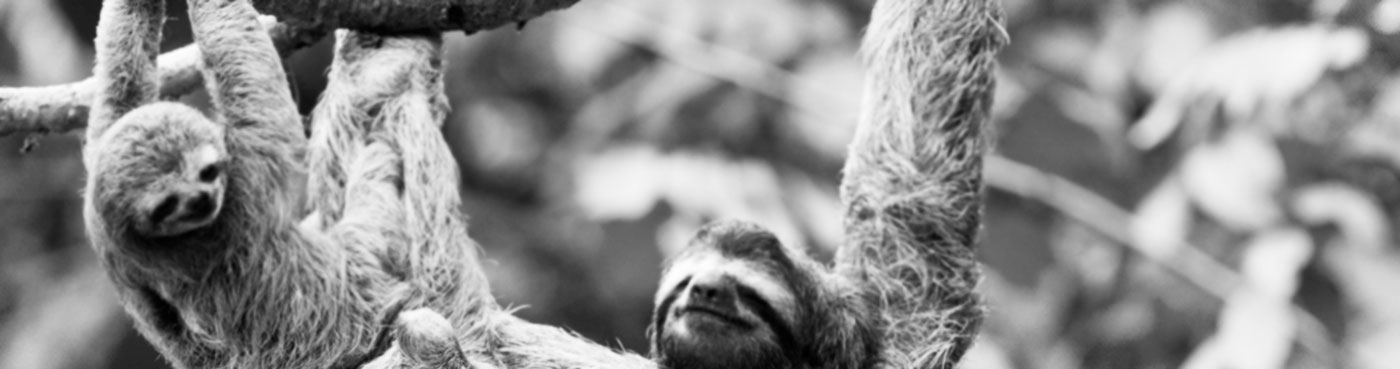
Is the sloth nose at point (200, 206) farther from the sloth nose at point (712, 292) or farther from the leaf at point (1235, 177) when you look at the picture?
the leaf at point (1235, 177)

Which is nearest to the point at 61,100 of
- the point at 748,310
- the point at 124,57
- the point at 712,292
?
the point at 124,57

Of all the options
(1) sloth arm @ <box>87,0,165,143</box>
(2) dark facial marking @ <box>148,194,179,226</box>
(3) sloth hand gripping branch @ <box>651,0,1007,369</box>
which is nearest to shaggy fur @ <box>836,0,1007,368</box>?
(3) sloth hand gripping branch @ <box>651,0,1007,369</box>

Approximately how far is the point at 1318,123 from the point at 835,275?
8288 millimetres

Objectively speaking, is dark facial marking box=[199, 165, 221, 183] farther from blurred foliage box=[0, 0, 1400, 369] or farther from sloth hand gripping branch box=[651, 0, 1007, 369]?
blurred foliage box=[0, 0, 1400, 369]

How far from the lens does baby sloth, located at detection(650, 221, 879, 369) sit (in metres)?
8.25

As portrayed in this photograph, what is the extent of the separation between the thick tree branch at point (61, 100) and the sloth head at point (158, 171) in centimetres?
47

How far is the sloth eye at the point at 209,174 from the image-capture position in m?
7.50

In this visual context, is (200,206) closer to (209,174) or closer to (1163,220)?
(209,174)

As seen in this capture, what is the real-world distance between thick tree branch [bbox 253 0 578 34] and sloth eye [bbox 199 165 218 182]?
93cm

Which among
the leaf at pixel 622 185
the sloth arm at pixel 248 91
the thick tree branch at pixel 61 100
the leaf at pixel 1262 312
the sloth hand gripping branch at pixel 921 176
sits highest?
the leaf at pixel 1262 312

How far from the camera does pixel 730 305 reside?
27.3ft

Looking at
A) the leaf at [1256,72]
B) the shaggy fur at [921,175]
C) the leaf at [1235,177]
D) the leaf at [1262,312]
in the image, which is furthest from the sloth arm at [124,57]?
the leaf at [1235,177]

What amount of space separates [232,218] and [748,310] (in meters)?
2.34

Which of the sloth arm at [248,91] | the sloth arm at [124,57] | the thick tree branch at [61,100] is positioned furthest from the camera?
the sloth arm at [248,91]
